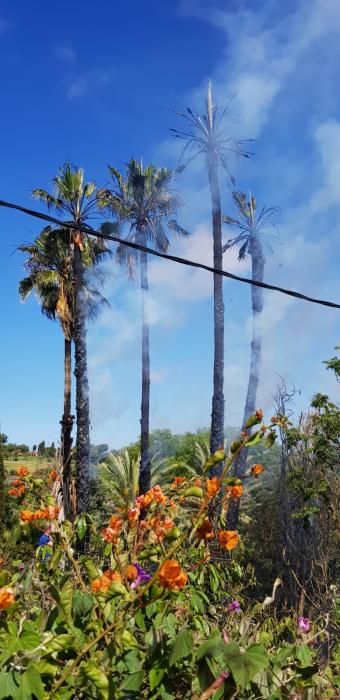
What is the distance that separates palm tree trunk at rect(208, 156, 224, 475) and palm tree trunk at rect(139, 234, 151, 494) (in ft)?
8.33

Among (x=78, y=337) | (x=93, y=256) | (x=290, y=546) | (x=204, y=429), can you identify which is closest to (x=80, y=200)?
(x=93, y=256)

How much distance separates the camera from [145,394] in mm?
23766

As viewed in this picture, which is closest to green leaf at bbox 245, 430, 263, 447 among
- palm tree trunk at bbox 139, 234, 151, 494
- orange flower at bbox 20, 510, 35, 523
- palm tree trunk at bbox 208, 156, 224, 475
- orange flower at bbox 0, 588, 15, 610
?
orange flower at bbox 0, 588, 15, 610

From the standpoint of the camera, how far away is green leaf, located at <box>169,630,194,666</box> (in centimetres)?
123

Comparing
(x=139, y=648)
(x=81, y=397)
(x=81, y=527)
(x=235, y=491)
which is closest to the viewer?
(x=139, y=648)

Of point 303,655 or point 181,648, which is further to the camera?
point 303,655

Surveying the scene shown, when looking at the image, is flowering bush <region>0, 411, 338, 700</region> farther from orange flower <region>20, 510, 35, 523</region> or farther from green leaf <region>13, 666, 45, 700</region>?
orange flower <region>20, 510, 35, 523</region>

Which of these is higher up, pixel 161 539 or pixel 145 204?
pixel 145 204

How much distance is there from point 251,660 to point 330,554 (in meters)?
16.4

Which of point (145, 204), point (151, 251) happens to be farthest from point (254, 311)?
point (151, 251)

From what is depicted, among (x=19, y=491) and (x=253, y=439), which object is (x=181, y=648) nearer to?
(x=253, y=439)

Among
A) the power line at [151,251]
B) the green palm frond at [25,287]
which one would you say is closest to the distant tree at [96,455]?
the green palm frond at [25,287]

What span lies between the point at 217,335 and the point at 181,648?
20.9 m

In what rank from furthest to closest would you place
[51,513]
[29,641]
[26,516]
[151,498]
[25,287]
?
[25,287], [151,498], [26,516], [51,513], [29,641]
